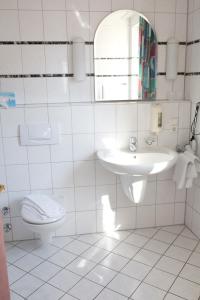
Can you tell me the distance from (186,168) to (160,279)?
2.97ft

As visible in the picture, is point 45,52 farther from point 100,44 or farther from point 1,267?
point 1,267

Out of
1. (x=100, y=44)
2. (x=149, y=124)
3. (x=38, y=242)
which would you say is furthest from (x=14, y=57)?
(x=38, y=242)

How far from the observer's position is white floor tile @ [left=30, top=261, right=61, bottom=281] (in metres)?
2.08

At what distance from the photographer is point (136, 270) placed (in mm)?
2119

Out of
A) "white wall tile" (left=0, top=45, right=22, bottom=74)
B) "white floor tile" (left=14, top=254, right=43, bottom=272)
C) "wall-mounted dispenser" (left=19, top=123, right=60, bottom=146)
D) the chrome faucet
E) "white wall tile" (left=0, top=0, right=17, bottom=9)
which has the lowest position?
"white floor tile" (left=14, top=254, right=43, bottom=272)

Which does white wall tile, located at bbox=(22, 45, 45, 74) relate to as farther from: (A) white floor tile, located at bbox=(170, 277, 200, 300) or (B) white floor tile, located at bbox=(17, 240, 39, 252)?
(A) white floor tile, located at bbox=(170, 277, 200, 300)

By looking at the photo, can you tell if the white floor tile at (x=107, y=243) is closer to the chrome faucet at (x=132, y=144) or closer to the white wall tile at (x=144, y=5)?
the chrome faucet at (x=132, y=144)

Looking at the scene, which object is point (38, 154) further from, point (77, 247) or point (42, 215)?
point (77, 247)

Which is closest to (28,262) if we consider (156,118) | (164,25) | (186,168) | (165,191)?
(165,191)

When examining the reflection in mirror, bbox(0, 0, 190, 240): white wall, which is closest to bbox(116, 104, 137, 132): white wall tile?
bbox(0, 0, 190, 240): white wall

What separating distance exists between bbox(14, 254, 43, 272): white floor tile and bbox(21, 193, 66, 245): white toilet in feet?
0.48

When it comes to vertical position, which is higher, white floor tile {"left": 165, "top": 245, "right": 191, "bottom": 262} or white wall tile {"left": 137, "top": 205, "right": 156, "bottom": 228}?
white wall tile {"left": 137, "top": 205, "right": 156, "bottom": 228}

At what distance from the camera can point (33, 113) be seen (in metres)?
2.36

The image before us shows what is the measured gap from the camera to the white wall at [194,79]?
2379mm
